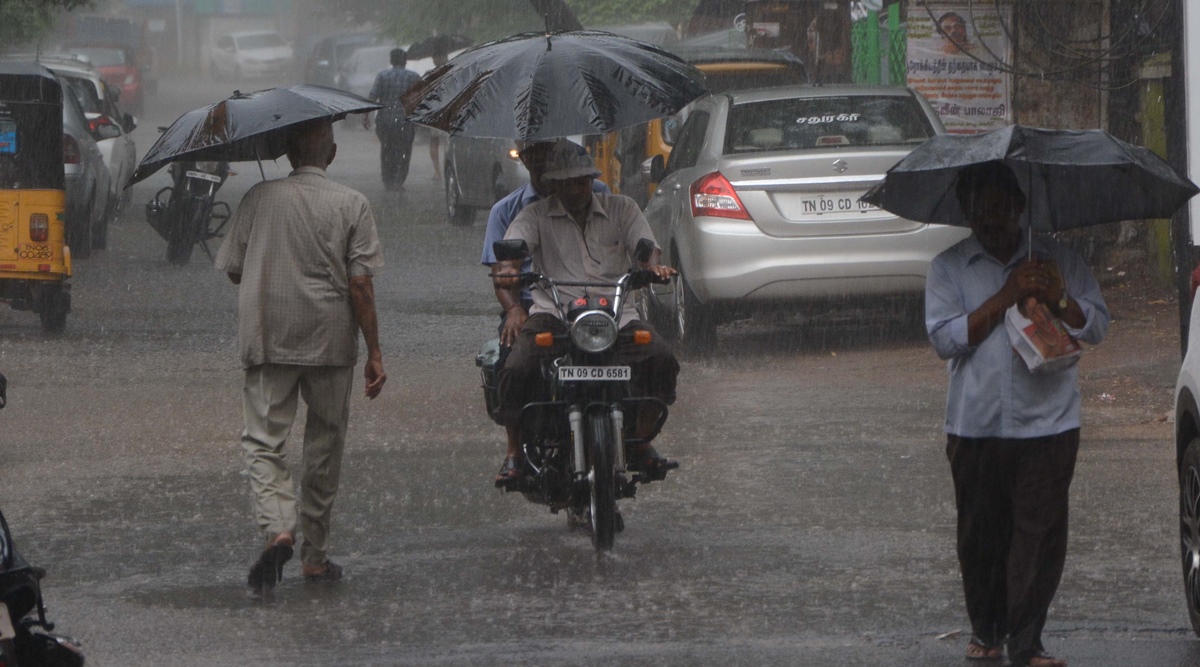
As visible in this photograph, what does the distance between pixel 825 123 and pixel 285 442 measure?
6452mm

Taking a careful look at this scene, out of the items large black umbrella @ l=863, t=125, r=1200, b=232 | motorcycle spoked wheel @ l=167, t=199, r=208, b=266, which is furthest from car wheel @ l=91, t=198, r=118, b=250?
large black umbrella @ l=863, t=125, r=1200, b=232

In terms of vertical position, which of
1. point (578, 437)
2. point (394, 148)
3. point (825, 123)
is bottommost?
point (578, 437)

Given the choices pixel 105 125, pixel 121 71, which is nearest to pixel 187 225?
pixel 105 125

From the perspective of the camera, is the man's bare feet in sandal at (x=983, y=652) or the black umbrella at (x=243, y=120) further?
the black umbrella at (x=243, y=120)

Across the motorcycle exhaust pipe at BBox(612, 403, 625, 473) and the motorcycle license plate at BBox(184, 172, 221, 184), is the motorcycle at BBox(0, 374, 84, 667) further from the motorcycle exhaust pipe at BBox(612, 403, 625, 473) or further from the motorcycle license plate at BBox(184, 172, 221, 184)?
the motorcycle license plate at BBox(184, 172, 221, 184)

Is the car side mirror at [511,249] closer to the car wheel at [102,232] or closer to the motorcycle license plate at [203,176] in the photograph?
the motorcycle license plate at [203,176]

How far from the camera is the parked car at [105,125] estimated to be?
61.4 feet

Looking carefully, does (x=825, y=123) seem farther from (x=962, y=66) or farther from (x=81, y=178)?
(x=81, y=178)

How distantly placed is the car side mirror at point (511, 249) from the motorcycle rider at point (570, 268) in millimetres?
144

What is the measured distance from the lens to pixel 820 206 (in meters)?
11.8

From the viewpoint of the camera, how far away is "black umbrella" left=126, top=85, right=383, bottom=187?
21.1 ft

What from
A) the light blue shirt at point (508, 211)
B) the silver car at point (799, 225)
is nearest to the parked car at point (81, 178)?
the silver car at point (799, 225)

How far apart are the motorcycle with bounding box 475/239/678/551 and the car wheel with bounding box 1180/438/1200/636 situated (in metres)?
1.99

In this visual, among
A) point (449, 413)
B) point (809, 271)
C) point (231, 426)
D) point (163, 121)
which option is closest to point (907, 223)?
point (809, 271)
